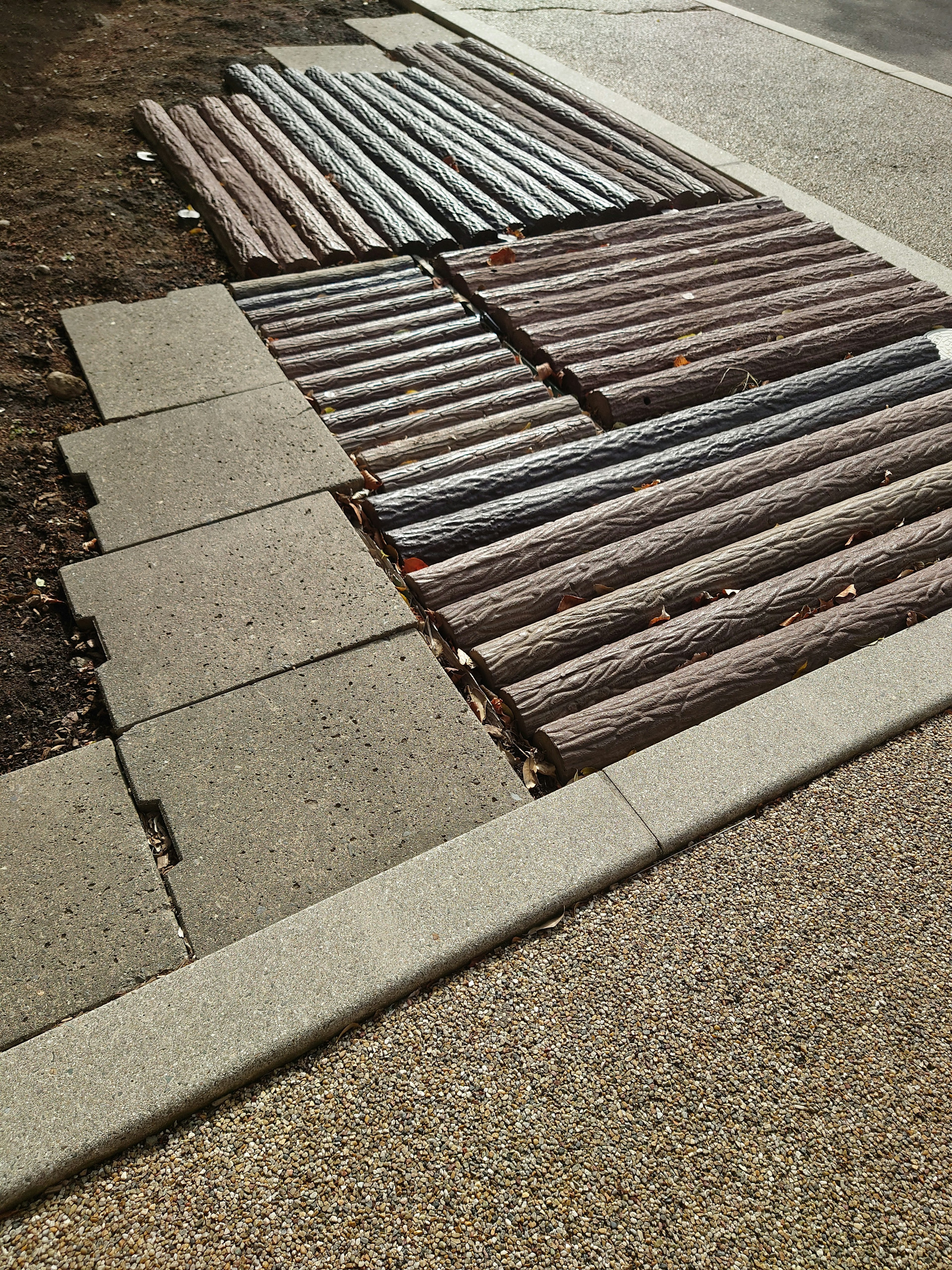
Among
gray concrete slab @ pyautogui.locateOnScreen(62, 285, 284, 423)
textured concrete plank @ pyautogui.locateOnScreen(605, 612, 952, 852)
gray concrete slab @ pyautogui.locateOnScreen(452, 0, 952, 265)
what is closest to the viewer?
textured concrete plank @ pyautogui.locateOnScreen(605, 612, 952, 852)

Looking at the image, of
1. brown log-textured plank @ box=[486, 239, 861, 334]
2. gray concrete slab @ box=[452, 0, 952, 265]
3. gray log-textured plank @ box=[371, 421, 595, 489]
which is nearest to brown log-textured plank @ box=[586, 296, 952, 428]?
gray log-textured plank @ box=[371, 421, 595, 489]

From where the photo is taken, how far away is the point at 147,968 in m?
2.56

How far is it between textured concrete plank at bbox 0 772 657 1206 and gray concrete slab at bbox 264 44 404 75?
759 centimetres

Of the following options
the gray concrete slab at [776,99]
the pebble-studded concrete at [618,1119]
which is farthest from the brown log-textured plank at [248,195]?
the pebble-studded concrete at [618,1119]

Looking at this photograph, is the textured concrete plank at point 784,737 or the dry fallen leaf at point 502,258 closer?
the textured concrete plank at point 784,737

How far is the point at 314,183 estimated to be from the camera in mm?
6254

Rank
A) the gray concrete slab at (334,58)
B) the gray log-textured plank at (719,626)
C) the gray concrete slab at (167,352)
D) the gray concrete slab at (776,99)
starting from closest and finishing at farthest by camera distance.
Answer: the gray log-textured plank at (719,626), the gray concrete slab at (167,352), the gray concrete slab at (776,99), the gray concrete slab at (334,58)

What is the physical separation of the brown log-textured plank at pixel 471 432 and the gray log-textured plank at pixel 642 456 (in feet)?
0.97

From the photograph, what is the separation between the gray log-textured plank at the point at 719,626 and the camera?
3.27m

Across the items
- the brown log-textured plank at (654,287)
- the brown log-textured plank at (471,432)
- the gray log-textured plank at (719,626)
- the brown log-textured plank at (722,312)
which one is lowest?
the gray log-textured plank at (719,626)

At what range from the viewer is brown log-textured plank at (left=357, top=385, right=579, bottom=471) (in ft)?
14.1

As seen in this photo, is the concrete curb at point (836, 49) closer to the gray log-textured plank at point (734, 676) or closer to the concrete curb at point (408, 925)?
the gray log-textured plank at point (734, 676)

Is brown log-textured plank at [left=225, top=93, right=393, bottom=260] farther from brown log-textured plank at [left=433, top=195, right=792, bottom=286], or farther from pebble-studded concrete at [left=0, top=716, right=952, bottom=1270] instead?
pebble-studded concrete at [left=0, top=716, right=952, bottom=1270]

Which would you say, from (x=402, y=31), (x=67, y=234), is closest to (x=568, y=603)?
(x=67, y=234)
